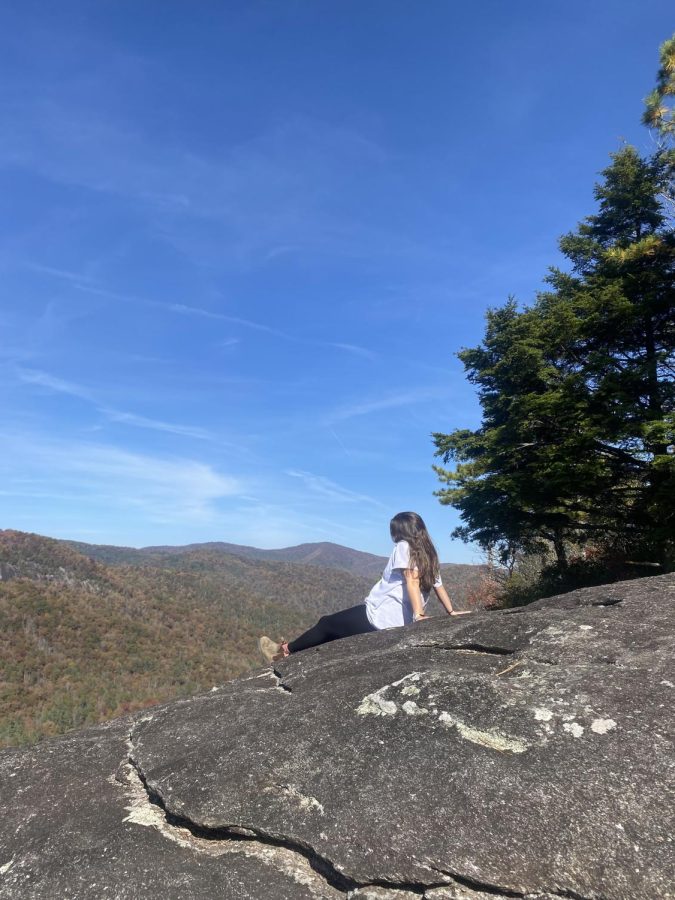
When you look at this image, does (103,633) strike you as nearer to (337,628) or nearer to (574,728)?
(337,628)

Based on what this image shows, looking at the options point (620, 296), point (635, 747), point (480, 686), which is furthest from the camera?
point (620, 296)

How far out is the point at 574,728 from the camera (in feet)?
10.3

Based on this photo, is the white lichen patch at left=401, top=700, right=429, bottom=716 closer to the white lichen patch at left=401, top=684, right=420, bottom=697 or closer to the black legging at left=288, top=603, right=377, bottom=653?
the white lichen patch at left=401, top=684, right=420, bottom=697

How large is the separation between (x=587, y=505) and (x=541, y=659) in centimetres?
1271

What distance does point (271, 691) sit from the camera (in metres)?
4.59

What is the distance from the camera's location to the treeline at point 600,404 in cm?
1322

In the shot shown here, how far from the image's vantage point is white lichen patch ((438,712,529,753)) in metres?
3.09

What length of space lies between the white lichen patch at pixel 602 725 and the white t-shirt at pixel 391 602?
110 inches

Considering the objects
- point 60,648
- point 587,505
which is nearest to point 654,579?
point 587,505

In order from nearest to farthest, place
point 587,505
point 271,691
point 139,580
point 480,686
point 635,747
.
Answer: point 635,747
point 480,686
point 271,691
point 587,505
point 139,580

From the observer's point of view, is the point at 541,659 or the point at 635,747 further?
the point at 541,659

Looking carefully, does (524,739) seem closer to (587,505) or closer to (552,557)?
(587,505)

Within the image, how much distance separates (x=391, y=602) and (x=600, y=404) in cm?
1020

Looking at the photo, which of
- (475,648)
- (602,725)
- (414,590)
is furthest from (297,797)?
(414,590)
